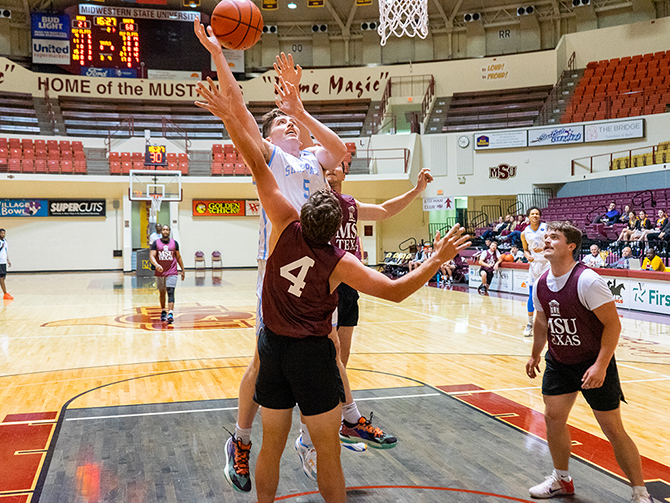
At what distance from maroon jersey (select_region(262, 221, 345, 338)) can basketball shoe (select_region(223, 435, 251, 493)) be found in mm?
875

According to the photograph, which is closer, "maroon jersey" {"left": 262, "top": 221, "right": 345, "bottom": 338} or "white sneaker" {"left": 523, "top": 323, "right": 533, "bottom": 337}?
"maroon jersey" {"left": 262, "top": 221, "right": 345, "bottom": 338}

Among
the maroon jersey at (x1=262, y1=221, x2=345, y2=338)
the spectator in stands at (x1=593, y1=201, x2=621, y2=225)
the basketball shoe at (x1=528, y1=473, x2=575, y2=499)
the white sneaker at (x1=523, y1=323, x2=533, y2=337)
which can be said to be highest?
the spectator in stands at (x1=593, y1=201, x2=621, y2=225)

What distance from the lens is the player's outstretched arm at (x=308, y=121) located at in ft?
10.0

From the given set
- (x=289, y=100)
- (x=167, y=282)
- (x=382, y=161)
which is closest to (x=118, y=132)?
(x=382, y=161)

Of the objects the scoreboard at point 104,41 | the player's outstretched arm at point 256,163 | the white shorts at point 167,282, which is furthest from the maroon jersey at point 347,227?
the scoreboard at point 104,41

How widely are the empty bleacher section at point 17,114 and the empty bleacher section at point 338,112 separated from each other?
8.64 metres

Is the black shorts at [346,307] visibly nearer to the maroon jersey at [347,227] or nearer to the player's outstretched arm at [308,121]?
the maroon jersey at [347,227]

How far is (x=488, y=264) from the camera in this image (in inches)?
593

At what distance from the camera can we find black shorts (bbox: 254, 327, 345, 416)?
2.31 meters

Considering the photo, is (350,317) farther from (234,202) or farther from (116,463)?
(234,202)

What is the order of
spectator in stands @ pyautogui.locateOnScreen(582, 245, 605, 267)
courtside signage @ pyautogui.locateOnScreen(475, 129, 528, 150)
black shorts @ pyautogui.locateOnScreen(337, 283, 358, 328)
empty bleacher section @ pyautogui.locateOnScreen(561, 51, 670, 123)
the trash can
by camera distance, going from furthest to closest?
courtside signage @ pyautogui.locateOnScreen(475, 129, 528, 150) < empty bleacher section @ pyautogui.locateOnScreen(561, 51, 670, 123) < the trash can < spectator in stands @ pyautogui.locateOnScreen(582, 245, 605, 267) < black shorts @ pyautogui.locateOnScreen(337, 283, 358, 328)

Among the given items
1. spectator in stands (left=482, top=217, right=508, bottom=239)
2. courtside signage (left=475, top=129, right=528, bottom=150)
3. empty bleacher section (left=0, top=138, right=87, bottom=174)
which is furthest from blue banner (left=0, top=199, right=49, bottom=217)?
courtside signage (left=475, top=129, right=528, bottom=150)

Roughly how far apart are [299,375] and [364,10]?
87.8ft

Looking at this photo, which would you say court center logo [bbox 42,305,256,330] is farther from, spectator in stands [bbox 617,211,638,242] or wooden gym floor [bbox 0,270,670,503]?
spectator in stands [bbox 617,211,638,242]
